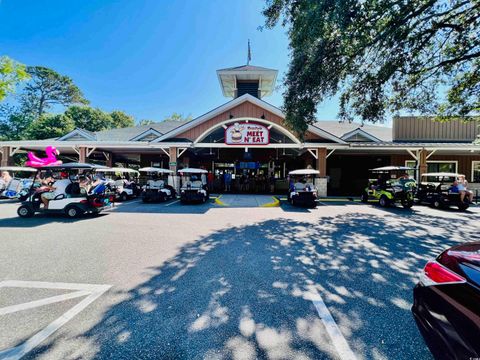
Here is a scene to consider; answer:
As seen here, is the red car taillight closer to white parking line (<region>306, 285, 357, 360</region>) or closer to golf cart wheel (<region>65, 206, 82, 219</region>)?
white parking line (<region>306, 285, 357, 360</region>)

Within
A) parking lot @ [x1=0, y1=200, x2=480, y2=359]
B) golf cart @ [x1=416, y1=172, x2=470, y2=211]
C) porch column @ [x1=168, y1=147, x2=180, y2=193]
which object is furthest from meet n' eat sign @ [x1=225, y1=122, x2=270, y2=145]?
golf cart @ [x1=416, y1=172, x2=470, y2=211]

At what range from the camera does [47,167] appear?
25.3ft

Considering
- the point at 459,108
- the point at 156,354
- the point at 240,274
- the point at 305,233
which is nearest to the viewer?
the point at 156,354

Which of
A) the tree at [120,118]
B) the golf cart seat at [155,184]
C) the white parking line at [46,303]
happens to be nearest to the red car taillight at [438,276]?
the white parking line at [46,303]

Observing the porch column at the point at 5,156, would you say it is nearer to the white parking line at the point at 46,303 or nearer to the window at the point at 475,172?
the white parking line at the point at 46,303

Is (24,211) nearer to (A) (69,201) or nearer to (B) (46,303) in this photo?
(A) (69,201)

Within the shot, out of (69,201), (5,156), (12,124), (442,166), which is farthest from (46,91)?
(442,166)

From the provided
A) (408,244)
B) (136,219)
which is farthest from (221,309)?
(136,219)

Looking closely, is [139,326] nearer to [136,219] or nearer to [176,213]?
[136,219]

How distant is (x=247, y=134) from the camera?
13219 millimetres

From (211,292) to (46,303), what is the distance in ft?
6.86

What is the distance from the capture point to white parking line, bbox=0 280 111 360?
197cm

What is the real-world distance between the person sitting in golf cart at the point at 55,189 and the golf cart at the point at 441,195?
16704 mm

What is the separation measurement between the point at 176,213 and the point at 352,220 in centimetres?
686
